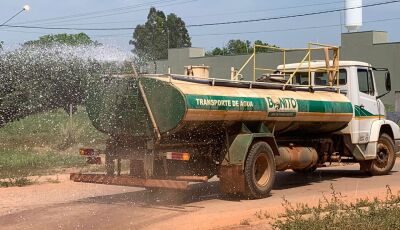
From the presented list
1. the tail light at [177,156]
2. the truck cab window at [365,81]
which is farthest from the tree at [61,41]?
the tail light at [177,156]

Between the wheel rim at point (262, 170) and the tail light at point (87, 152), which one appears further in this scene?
the wheel rim at point (262, 170)

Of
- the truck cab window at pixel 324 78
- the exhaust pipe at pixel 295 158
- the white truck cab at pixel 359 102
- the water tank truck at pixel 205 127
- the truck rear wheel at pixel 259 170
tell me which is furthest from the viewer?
the truck cab window at pixel 324 78

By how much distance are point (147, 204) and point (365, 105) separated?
6.64 metres

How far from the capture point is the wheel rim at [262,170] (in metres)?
11.8

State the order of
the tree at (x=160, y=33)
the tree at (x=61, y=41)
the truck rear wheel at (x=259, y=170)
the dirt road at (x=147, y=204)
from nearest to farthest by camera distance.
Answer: the dirt road at (x=147, y=204) → the truck rear wheel at (x=259, y=170) → the tree at (x=61, y=41) → the tree at (x=160, y=33)

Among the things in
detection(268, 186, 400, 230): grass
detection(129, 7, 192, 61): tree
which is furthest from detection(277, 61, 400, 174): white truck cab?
detection(129, 7, 192, 61): tree

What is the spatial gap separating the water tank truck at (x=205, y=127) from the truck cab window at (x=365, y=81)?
1355 millimetres

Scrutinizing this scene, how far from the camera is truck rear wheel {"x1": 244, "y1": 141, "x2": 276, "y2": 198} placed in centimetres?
1124

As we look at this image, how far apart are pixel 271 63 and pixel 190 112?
130 feet

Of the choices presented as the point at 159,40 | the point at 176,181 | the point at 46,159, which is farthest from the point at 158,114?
the point at 159,40

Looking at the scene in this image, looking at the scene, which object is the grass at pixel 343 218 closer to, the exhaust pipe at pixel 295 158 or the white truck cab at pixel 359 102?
the exhaust pipe at pixel 295 158

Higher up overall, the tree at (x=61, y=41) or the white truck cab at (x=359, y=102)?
the tree at (x=61, y=41)

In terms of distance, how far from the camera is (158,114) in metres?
10.3

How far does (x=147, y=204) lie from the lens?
435 inches
